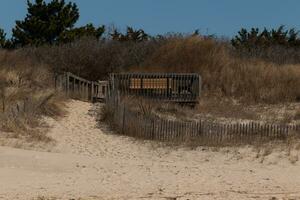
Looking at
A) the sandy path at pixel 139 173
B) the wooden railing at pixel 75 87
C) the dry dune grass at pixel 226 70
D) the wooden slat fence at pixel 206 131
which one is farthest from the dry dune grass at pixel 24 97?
the dry dune grass at pixel 226 70

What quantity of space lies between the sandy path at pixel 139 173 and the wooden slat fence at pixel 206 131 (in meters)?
0.53

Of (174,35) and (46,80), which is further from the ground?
(174,35)

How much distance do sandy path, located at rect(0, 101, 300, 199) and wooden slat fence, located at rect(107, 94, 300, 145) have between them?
534 millimetres

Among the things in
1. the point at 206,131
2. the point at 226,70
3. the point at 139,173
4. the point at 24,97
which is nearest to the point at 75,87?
the point at 24,97

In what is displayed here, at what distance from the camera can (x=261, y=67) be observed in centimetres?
2922

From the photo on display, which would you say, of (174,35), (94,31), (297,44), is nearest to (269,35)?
(297,44)

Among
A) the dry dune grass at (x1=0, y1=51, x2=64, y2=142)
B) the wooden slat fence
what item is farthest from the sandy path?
the dry dune grass at (x1=0, y1=51, x2=64, y2=142)

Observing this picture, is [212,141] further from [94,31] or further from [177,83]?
[94,31]

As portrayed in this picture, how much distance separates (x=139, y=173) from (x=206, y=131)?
421 centimetres

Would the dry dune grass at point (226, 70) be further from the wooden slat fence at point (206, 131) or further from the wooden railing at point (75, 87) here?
the wooden slat fence at point (206, 131)

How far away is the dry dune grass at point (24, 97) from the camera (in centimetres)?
1565

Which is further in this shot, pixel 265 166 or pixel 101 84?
pixel 101 84

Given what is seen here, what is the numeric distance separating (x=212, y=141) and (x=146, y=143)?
1628 millimetres

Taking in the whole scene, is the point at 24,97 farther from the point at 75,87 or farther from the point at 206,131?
the point at 206,131
